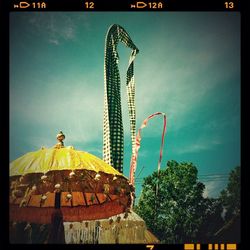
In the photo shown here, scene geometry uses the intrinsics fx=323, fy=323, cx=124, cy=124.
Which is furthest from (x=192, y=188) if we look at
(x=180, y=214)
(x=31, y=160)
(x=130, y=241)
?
(x=31, y=160)

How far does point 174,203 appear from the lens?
12.1m

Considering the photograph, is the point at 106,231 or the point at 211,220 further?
the point at 211,220

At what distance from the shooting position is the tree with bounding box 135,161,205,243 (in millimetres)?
11359

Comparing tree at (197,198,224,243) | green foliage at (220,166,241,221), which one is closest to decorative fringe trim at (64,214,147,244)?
tree at (197,198,224,243)

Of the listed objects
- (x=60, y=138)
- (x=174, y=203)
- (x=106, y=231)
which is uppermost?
(x=60, y=138)

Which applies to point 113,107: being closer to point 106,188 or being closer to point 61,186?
point 106,188

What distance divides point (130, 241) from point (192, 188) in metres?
5.62

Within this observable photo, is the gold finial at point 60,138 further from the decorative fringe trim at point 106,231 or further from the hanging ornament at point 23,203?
the decorative fringe trim at point 106,231

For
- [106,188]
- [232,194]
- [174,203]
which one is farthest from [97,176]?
[174,203]

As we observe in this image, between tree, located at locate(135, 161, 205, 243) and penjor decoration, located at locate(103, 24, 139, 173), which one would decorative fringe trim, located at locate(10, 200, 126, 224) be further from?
tree, located at locate(135, 161, 205, 243)

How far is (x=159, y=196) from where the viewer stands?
12586mm
